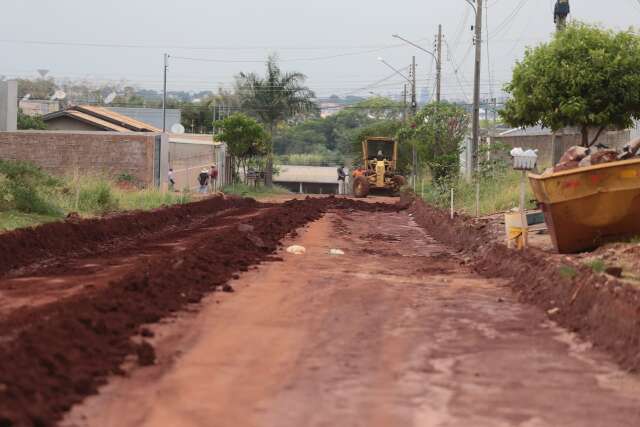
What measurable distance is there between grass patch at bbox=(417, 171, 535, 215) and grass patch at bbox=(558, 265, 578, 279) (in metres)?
10.7

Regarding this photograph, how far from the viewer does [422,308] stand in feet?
40.1

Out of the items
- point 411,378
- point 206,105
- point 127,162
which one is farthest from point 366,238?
point 206,105

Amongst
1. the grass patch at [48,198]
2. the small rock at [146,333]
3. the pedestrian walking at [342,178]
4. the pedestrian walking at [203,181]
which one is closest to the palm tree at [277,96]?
the pedestrian walking at [342,178]

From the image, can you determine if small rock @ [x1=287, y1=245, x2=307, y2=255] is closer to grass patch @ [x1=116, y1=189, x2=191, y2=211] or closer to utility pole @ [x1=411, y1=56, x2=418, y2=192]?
grass patch @ [x1=116, y1=189, x2=191, y2=211]

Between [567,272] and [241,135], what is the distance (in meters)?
50.4

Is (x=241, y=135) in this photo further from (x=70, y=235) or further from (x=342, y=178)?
(x=70, y=235)

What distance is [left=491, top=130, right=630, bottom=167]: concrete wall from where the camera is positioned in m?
34.5

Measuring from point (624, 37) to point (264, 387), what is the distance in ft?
63.3

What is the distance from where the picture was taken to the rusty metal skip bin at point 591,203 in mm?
15391

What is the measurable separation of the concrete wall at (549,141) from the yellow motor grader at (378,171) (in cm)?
731

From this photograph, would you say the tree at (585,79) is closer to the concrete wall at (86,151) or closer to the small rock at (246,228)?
the small rock at (246,228)

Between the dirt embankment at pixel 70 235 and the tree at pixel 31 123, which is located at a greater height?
the tree at pixel 31 123

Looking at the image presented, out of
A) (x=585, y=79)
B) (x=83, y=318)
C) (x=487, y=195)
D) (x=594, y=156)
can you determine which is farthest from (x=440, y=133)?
(x=83, y=318)

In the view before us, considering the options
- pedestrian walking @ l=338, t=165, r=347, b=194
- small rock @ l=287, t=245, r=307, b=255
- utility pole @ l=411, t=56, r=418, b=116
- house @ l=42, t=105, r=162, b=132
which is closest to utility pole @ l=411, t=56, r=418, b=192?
utility pole @ l=411, t=56, r=418, b=116
